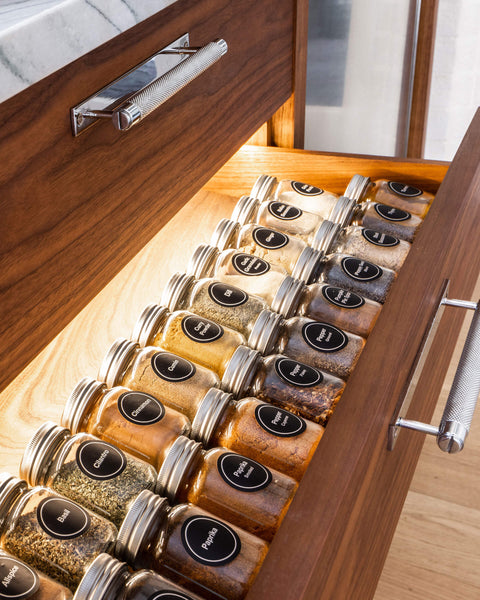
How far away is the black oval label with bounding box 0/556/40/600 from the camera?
0.53 meters

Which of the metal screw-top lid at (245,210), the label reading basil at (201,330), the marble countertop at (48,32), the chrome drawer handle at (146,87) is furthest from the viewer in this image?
the metal screw-top lid at (245,210)

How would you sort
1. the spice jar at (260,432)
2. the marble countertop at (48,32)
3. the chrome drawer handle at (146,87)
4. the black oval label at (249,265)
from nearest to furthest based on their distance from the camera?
the marble countertop at (48,32) → the chrome drawer handle at (146,87) → the spice jar at (260,432) → the black oval label at (249,265)

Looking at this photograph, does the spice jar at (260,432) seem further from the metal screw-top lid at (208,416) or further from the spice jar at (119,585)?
the spice jar at (119,585)

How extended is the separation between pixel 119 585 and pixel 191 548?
7 centimetres

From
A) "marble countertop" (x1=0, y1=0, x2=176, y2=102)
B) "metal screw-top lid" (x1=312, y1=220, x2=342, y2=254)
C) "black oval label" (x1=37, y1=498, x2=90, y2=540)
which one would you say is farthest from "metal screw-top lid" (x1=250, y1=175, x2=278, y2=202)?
"black oval label" (x1=37, y1=498, x2=90, y2=540)

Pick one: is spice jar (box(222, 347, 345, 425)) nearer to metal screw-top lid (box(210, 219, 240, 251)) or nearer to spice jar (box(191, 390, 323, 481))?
spice jar (box(191, 390, 323, 481))

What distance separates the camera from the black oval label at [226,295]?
0.85 metres

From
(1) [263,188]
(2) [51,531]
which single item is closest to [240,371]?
(2) [51,531]

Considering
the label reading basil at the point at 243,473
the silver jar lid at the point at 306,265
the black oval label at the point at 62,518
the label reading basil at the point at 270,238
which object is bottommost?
the black oval label at the point at 62,518

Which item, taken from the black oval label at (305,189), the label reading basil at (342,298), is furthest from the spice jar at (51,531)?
the black oval label at (305,189)

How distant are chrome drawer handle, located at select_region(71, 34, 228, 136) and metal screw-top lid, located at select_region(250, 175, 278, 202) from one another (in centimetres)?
34

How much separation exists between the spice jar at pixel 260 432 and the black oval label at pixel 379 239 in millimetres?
372

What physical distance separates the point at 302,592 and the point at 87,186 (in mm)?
395

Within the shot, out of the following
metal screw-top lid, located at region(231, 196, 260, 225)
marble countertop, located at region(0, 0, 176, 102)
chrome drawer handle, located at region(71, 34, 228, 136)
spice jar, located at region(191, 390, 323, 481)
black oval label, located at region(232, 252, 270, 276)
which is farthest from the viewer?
metal screw-top lid, located at region(231, 196, 260, 225)
